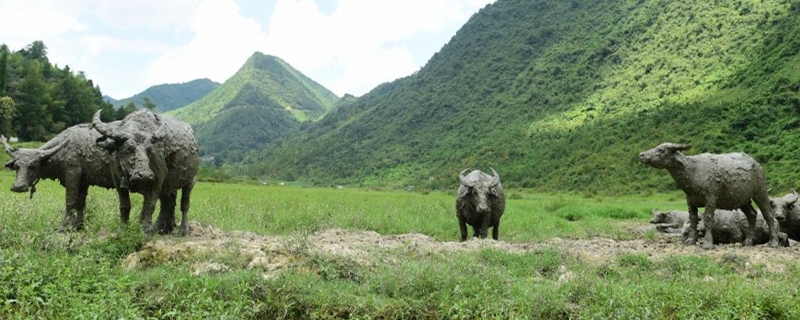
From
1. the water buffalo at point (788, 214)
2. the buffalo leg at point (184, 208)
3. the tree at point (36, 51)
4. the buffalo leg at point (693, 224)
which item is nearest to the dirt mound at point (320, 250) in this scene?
the buffalo leg at point (184, 208)

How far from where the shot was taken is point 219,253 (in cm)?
785

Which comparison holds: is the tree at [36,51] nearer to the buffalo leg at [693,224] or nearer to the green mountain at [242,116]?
the green mountain at [242,116]

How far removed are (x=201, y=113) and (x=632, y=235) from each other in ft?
576

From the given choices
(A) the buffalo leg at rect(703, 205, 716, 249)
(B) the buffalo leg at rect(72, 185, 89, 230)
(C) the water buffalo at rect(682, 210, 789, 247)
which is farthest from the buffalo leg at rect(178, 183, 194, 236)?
(C) the water buffalo at rect(682, 210, 789, 247)

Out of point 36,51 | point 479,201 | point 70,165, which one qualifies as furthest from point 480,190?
point 36,51

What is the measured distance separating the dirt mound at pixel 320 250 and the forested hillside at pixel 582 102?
23.6 metres

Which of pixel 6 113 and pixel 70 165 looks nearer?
pixel 70 165

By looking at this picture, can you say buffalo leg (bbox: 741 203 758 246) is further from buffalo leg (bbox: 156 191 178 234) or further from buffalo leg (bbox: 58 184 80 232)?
buffalo leg (bbox: 58 184 80 232)

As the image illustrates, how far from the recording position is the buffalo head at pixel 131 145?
26.7ft

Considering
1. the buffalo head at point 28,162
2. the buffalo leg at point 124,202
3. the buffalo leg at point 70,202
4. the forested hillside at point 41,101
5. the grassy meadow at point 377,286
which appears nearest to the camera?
Answer: the grassy meadow at point 377,286

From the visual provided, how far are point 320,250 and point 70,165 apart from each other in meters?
4.62

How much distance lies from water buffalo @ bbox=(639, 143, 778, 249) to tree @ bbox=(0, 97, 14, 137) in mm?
57279

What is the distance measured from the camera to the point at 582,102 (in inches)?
2613

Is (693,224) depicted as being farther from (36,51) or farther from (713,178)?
(36,51)
